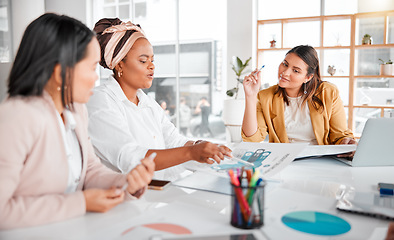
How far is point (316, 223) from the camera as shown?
0.84 meters

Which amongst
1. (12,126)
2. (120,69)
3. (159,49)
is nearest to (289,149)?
(120,69)

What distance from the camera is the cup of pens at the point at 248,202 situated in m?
0.80

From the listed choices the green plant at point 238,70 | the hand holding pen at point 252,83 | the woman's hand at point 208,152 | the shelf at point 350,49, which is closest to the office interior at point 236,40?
the shelf at point 350,49

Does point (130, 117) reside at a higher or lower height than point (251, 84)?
lower

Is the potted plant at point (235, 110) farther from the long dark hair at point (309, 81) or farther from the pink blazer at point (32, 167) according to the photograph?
the pink blazer at point (32, 167)

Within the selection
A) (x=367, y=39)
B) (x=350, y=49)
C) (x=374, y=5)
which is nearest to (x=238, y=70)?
(x=350, y=49)

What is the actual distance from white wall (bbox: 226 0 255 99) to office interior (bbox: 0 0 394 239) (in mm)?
15

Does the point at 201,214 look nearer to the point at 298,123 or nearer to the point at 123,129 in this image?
the point at 123,129

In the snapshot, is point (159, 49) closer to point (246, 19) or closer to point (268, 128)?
point (246, 19)

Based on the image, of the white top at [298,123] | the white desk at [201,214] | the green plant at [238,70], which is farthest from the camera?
the green plant at [238,70]

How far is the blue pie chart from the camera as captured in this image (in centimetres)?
80

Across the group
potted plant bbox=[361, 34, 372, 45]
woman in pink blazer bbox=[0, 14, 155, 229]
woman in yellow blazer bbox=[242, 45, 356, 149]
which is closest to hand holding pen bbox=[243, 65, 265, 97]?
Answer: woman in yellow blazer bbox=[242, 45, 356, 149]

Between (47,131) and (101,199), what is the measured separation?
0.70 feet

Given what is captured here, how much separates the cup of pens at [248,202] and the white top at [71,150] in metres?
0.47
